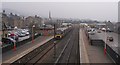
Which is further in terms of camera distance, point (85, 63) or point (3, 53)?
point (3, 53)

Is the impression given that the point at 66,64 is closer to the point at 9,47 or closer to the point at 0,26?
the point at 9,47

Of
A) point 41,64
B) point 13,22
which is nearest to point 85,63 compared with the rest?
point 41,64

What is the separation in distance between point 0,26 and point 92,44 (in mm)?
17720

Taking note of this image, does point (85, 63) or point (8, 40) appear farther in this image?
point (8, 40)

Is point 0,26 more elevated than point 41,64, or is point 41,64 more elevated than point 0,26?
point 0,26

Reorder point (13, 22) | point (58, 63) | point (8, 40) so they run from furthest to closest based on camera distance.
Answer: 1. point (13, 22)
2. point (8, 40)
3. point (58, 63)

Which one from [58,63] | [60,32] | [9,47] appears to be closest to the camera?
[58,63]

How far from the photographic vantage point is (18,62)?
19672 mm

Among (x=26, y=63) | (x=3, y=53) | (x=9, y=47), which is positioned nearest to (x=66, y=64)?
(x=26, y=63)

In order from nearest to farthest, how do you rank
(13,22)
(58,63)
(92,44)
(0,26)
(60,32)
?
(58,63), (92,44), (0,26), (60,32), (13,22)

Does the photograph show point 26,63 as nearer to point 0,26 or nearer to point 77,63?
point 77,63

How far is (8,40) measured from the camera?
108 ft

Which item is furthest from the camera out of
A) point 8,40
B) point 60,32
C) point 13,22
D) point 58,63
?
point 13,22

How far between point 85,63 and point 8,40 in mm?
15691
